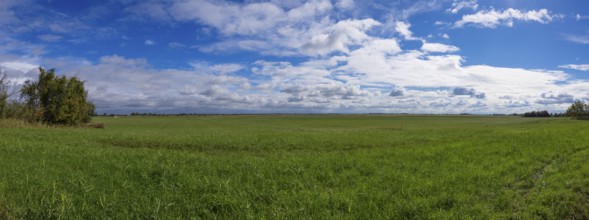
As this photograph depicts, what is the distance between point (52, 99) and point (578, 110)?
129857mm

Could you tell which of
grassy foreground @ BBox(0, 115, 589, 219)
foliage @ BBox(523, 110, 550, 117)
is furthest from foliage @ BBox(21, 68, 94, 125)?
foliage @ BBox(523, 110, 550, 117)

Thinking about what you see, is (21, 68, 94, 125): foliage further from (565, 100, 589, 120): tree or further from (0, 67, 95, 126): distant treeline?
(565, 100, 589, 120): tree

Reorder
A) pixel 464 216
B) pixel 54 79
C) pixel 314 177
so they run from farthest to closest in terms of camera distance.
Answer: pixel 54 79 → pixel 314 177 → pixel 464 216

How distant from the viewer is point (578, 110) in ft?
350

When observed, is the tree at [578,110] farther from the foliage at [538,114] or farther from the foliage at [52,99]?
the foliage at [52,99]

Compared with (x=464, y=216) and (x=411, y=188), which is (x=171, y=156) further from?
(x=464, y=216)

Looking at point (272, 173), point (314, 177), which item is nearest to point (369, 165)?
point (314, 177)

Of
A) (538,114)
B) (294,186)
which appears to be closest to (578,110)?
(538,114)

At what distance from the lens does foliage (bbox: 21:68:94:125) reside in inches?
2221

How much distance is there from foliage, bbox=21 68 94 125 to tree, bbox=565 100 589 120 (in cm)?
11953

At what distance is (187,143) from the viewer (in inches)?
1011

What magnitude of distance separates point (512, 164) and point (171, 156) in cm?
1500

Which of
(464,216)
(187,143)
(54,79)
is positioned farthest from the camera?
(54,79)

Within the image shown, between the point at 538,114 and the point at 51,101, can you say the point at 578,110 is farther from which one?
the point at 51,101
